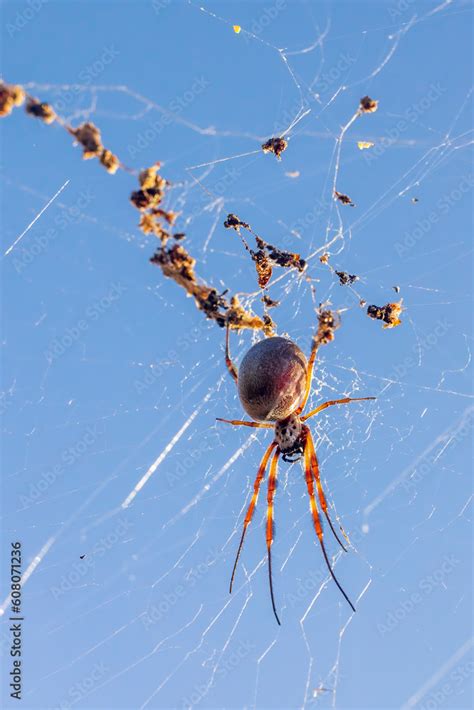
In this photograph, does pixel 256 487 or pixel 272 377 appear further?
pixel 256 487

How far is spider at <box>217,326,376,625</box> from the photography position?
5.74m

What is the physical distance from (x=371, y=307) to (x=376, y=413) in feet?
7.11

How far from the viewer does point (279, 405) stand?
5.89 metres

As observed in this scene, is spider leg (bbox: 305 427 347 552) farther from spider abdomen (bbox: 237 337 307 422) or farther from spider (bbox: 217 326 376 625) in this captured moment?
spider abdomen (bbox: 237 337 307 422)

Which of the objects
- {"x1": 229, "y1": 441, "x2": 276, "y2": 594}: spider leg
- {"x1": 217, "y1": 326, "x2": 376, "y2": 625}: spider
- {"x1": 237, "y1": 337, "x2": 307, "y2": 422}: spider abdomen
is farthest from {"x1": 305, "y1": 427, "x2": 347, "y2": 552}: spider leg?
{"x1": 237, "y1": 337, "x2": 307, "y2": 422}: spider abdomen

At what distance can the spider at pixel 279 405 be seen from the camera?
226 inches

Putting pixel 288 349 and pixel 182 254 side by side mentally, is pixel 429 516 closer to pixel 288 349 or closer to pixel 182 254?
pixel 288 349

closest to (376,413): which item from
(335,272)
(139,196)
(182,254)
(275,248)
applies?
(335,272)

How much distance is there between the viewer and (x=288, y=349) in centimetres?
582

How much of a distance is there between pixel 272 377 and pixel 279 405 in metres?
0.32

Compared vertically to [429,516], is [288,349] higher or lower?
higher

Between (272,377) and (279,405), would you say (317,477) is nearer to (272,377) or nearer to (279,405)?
(279,405)

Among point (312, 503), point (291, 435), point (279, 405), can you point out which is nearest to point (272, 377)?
point (279, 405)

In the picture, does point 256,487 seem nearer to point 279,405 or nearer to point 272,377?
point 279,405
